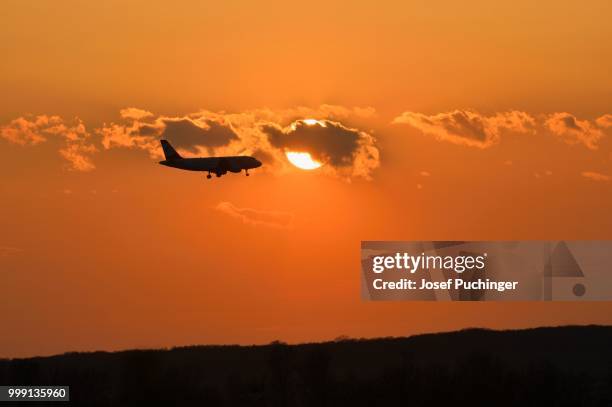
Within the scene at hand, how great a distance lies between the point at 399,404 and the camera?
198 meters

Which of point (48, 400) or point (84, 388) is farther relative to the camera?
point (84, 388)

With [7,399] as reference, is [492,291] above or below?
above

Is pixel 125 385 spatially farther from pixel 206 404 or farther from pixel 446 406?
pixel 446 406

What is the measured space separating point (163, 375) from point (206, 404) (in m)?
9.27

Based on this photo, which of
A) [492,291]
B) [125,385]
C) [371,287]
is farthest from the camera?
[125,385]

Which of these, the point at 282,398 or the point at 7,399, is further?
the point at 282,398

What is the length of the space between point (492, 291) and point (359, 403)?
35.0 metres

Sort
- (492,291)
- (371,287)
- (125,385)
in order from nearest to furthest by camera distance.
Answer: (371,287) < (492,291) < (125,385)

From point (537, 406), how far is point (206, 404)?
55.6 meters

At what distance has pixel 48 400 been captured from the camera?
18338 centimetres

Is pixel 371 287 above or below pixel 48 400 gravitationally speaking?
above

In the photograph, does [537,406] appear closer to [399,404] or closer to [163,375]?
[399,404]

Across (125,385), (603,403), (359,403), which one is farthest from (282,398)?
(603,403)

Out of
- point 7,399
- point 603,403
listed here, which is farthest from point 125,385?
point 603,403
